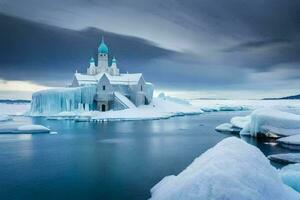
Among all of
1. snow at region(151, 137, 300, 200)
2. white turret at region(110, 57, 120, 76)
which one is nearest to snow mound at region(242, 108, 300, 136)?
snow at region(151, 137, 300, 200)

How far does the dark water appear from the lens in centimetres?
1346

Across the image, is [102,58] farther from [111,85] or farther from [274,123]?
[274,123]

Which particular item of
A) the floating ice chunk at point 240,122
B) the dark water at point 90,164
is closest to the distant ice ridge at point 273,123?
the dark water at point 90,164

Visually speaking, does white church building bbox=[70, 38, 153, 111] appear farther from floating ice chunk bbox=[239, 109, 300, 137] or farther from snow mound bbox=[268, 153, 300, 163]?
snow mound bbox=[268, 153, 300, 163]

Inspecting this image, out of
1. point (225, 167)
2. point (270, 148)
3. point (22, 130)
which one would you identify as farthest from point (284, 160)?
point (22, 130)

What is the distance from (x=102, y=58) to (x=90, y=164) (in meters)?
57.3

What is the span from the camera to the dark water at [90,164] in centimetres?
1346

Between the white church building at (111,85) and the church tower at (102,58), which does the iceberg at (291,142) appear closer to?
the white church building at (111,85)

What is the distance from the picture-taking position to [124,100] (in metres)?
62.7

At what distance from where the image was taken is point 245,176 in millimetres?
8406

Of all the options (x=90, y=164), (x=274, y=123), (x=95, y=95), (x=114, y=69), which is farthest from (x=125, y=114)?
(x=90, y=164)

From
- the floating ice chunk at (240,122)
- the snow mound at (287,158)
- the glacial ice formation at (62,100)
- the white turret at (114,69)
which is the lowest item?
the snow mound at (287,158)

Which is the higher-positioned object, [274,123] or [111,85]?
[111,85]

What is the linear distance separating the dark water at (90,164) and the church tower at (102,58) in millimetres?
43600
